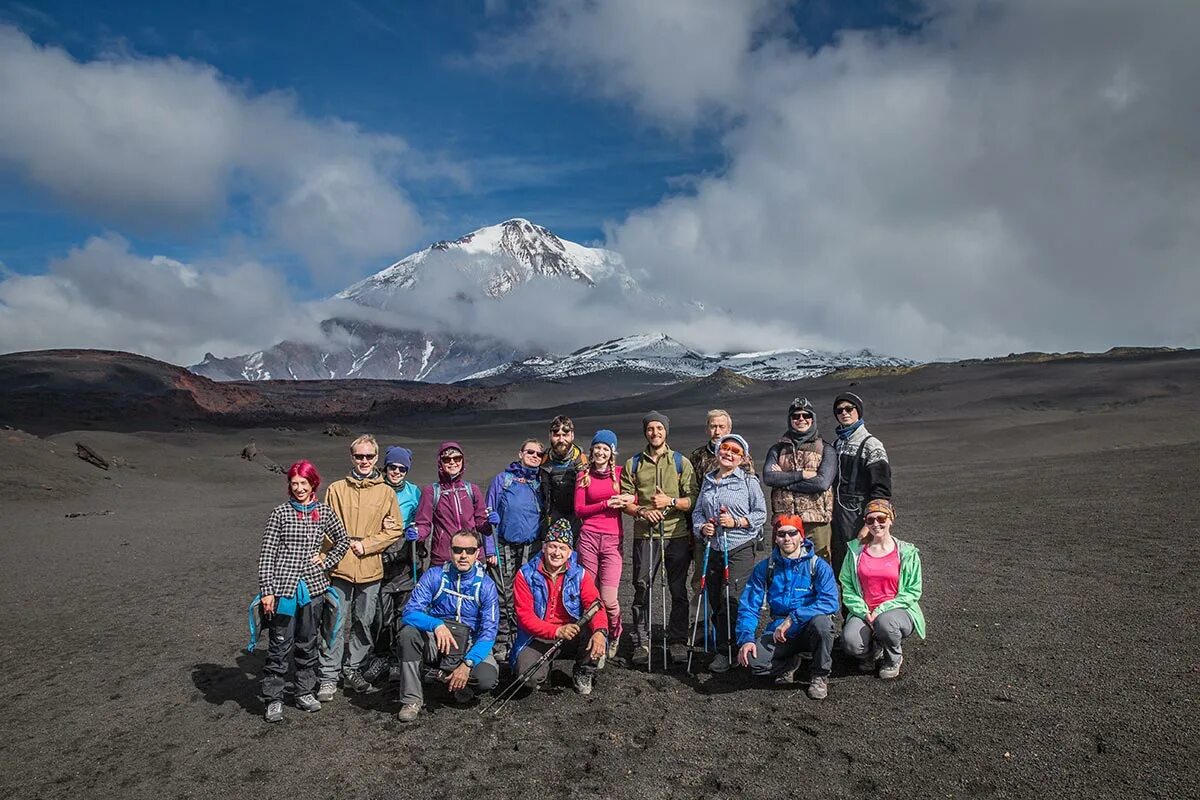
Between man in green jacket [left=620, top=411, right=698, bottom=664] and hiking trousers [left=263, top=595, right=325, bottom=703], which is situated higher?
man in green jacket [left=620, top=411, right=698, bottom=664]

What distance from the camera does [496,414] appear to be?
6050cm

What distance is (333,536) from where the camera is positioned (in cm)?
487

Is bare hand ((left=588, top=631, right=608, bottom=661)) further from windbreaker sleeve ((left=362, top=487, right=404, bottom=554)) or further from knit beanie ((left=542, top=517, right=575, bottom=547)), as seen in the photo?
windbreaker sleeve ((left=362, top=487, right=404, bottom=554))

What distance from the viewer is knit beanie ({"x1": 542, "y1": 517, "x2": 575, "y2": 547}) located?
5123mm

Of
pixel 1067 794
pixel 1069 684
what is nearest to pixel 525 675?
pixel 1067 794

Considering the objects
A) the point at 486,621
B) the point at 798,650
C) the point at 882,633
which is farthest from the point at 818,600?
the point at 486,621

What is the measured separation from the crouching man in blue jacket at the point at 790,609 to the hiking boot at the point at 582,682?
103 cm

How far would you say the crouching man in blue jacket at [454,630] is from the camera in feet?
15.4

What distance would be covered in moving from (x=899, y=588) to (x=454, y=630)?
117 inches

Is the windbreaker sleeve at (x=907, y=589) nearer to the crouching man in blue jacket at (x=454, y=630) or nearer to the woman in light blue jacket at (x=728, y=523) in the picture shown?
the woman in light blue jacket at (x=728, y=523)

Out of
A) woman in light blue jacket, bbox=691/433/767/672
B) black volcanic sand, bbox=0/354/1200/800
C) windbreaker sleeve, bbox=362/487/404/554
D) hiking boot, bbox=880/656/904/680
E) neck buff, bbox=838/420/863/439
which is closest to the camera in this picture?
black volcanic sand, bbox=0/354/1200/800

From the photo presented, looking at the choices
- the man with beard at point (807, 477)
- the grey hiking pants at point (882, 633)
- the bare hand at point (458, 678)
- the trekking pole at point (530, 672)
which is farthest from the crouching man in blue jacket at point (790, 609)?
the bare hand at point (458, 678)

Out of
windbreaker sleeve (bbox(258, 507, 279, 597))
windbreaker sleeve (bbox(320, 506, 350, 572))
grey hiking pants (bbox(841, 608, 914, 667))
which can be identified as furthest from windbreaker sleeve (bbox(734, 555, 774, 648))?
windbreaker sleeve (bbox(258, 507, 279, 597))

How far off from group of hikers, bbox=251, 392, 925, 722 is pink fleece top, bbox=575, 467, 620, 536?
0.05 ft
